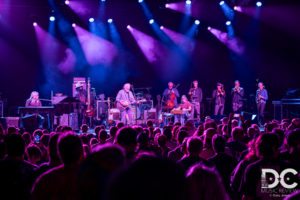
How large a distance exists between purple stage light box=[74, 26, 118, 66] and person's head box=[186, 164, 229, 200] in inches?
769

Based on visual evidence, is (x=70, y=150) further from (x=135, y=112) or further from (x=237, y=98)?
(x=237, y=98)

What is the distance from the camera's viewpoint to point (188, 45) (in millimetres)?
21016

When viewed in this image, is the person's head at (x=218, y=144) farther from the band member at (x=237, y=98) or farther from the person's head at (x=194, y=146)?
the band member at (x=237, y=98)

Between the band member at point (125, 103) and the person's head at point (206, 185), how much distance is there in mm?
14499

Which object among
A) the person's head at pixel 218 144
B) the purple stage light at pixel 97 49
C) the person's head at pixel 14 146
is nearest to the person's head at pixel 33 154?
the person's head at pixel 14 146

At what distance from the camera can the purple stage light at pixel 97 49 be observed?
20844 millimetres

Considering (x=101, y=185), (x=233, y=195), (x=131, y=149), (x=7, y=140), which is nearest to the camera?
(x=101, y=185)

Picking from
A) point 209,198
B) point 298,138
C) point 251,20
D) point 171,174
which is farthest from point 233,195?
point 251,20

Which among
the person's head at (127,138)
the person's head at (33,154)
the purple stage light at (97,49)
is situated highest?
the purple stage light at (97,49)

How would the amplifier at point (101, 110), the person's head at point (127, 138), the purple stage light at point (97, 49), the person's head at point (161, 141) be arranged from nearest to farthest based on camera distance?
the person's head at point (127, 138) → the person's head at point (161, 141) → the amplifier at point (101, 110) → the purple stage light at point (97, 49)

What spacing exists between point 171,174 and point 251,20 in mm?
19731

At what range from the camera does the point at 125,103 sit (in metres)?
16.4

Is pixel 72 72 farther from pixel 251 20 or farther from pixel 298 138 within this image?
pixel 298 138

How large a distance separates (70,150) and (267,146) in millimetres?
1922
